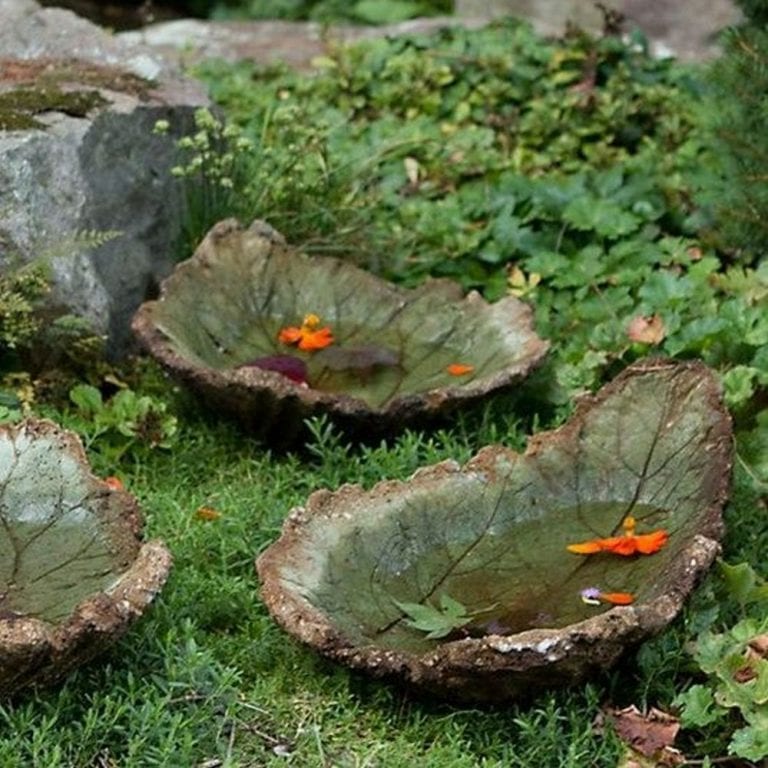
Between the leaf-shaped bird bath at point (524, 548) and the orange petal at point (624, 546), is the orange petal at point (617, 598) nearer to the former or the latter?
the leaf-shaped bird bath at point (524, 548)

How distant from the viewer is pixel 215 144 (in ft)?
18.0

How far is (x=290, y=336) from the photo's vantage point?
4926 mm

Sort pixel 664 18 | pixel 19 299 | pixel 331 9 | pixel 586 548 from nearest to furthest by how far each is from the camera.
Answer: pixel 586 548, pixel 19 299, pixel 664 18, pixel 331 9

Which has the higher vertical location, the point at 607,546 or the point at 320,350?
the point at 607,546

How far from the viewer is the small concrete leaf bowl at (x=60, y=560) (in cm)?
330

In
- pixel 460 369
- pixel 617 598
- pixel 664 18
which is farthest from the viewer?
pixel 664 18

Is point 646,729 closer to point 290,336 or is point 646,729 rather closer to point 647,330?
point 647,330

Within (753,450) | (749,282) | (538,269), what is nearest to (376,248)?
(538,269)

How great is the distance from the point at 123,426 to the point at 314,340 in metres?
0.62

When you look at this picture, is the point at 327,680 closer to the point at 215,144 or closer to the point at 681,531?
the point at 681,531

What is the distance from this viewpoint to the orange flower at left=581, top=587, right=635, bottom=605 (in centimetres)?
371

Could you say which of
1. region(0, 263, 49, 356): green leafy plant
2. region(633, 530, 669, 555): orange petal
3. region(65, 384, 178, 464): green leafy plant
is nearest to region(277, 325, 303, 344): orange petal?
region(65, 384, 178, 464): green leafy plant

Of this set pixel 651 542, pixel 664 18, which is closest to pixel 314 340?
pixel 651 542

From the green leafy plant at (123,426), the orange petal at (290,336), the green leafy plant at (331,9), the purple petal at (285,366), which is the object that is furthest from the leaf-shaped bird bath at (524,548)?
the green leafy plant at (331,9)
